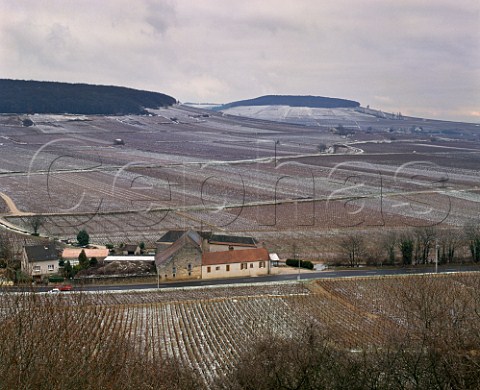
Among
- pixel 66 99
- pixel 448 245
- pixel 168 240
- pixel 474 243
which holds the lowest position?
pixel 448 245

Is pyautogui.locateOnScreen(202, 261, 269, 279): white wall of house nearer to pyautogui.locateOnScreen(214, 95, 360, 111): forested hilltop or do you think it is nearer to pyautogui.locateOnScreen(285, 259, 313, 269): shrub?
pyautogui.locateOnScreen(285, 259, 313, 269): shrub

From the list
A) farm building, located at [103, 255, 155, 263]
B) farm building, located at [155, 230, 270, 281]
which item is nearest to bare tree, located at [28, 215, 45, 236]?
farm building, located at [103, 255, 155, 263]

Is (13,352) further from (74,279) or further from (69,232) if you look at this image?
(69,232)

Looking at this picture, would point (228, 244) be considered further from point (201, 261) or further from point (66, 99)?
point (66, 99)

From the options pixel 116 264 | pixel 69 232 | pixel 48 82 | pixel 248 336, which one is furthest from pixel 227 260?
pixel 48 82

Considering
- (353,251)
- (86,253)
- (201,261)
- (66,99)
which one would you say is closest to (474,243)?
(353,251)

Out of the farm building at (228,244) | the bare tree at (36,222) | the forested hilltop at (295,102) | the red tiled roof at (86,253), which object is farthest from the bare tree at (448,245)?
the forested hilltop at (295,102)
